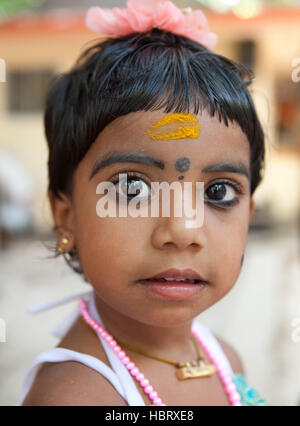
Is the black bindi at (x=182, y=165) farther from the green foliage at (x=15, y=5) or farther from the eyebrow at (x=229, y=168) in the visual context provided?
the green foliage at (x=15, y=5)

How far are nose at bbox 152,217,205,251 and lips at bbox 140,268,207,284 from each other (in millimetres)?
53

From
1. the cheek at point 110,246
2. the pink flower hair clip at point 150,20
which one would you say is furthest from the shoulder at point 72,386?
the pink flower hair clip at point 150,20

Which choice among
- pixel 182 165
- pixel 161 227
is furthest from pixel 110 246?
pixel 182 165

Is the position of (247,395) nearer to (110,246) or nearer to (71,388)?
(71,388)

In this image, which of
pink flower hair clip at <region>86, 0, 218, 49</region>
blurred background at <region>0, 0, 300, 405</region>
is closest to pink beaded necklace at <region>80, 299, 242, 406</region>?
pink flower hair clip at <region>86, 0, 218, 49</region>

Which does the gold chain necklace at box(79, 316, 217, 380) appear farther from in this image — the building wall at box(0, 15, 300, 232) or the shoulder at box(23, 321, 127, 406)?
the building wall at box(0, 15, 300, 232)

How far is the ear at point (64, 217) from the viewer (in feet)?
3.97

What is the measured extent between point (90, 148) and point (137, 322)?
466mm

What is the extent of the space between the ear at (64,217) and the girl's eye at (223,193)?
1.27 ft

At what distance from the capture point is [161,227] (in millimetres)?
939

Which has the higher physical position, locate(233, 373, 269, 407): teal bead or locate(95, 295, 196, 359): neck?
locate(95, 295, 196, 359): neck

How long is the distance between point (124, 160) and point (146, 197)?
0.10m

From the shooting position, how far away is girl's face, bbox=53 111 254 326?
37.6 inches

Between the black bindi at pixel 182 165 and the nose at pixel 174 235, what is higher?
the black bindi at pixel 182 165
